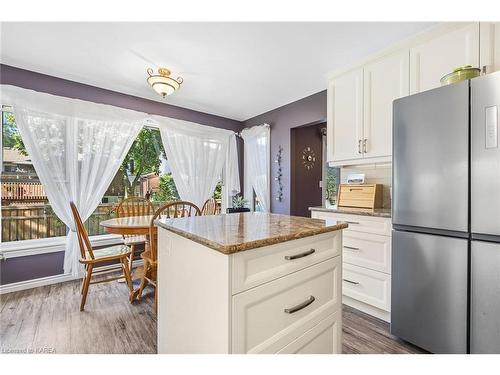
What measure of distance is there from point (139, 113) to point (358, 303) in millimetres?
3422

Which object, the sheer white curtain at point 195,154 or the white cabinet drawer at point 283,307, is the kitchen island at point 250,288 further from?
the sheer white curtain at point 195,154

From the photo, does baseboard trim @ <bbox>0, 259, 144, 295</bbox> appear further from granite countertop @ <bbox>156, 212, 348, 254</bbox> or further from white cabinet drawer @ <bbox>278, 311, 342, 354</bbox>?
white cabinet drawer @ <bbox>278, 311, 342, 354</bbox>

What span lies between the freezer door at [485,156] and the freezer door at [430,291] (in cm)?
17

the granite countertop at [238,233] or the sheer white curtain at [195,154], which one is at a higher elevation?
the sheer white curtain at [195,154]

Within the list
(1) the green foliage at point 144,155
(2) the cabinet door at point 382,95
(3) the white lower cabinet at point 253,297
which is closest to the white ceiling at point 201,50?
(2) the cabinet door at point 382,95

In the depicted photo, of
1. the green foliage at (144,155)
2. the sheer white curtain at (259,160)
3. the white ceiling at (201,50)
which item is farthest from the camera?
the sheer white curtain at (259,160)

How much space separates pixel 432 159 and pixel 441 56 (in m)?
0.92

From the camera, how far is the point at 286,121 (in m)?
3.70

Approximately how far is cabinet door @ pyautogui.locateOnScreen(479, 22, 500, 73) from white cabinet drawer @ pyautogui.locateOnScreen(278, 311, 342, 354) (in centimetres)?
191

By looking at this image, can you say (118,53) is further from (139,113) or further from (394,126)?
(394,126)

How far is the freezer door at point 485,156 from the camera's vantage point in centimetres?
128

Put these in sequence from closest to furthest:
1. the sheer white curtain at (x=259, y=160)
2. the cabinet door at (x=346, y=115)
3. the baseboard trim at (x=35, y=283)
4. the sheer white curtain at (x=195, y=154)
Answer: the cabinet door at (x=346, y=115)
the baseboard trim at (x=35, y=283)
the sheer white curtain at (x=195, y=154)
the sheer white curtain at (x=259, y=160)

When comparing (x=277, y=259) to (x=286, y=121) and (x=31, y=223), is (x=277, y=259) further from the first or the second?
(x=31, y=223)
